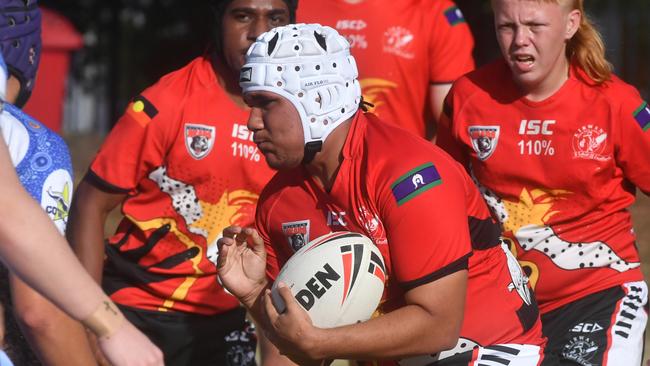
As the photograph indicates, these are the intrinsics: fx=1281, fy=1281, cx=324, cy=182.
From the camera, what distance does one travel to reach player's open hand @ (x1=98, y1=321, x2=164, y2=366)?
330 centimetres

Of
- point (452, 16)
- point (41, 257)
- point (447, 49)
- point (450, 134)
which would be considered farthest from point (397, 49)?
point (41, 257)

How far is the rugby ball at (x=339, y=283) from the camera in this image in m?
4.41

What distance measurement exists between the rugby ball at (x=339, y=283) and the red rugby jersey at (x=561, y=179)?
1296 millimetres

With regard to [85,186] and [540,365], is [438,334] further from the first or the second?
[85,186]

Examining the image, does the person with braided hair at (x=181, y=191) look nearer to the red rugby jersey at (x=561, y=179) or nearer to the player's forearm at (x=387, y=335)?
the red rugby jersey at (x=561, y=179)

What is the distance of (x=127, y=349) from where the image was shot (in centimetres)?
332

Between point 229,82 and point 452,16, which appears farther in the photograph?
point 452,16

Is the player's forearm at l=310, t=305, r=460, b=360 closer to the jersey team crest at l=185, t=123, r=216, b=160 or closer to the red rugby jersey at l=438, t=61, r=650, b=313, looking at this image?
the red rugby jersey at l=438, t=61, r=650, b=313

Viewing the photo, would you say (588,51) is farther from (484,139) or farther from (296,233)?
(296,233)

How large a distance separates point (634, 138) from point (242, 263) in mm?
1745

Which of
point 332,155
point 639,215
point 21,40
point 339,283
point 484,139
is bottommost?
point 639,215

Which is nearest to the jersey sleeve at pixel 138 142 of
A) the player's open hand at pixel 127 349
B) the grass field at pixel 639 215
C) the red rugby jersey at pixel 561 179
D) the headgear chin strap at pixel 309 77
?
the headgear chin strap at pixel 309 77

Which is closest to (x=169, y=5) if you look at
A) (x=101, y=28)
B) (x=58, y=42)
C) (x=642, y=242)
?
(x=101, y=28)

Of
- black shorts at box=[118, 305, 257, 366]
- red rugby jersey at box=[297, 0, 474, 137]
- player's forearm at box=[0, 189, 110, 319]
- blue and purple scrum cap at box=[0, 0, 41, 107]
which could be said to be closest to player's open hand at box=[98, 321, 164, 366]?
player's forearm at box=[0, 189, 110, 319]
